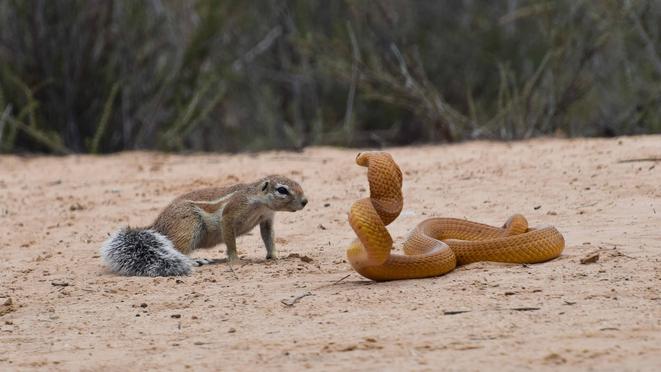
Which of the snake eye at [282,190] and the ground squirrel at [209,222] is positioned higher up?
the snake eye at [282,190]

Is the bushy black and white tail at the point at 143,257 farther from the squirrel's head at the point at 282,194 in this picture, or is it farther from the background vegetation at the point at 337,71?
the background vegetation at the point at 337,71

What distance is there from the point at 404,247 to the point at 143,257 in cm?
172

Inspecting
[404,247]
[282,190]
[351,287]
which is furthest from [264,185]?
[351,287]

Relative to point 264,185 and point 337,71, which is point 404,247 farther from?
point 337,71

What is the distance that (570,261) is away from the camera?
6363 mm

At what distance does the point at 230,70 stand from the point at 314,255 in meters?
9.44

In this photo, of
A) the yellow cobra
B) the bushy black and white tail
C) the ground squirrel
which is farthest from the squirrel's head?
the yellow cobra

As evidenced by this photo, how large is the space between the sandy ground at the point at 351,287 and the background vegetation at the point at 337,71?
2.74 metres

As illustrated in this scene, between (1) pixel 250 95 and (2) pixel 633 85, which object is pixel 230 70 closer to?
(1) pixel 250 95

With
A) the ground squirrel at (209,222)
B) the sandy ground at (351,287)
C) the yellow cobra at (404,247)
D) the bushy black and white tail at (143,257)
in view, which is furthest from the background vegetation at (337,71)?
the yellow cobra at (404,247)

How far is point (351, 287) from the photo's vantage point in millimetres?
6238

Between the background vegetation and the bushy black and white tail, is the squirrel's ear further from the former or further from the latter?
the background vegetation

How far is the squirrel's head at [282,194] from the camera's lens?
7668 millimetres

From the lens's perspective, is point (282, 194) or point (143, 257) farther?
point (282, 194)
